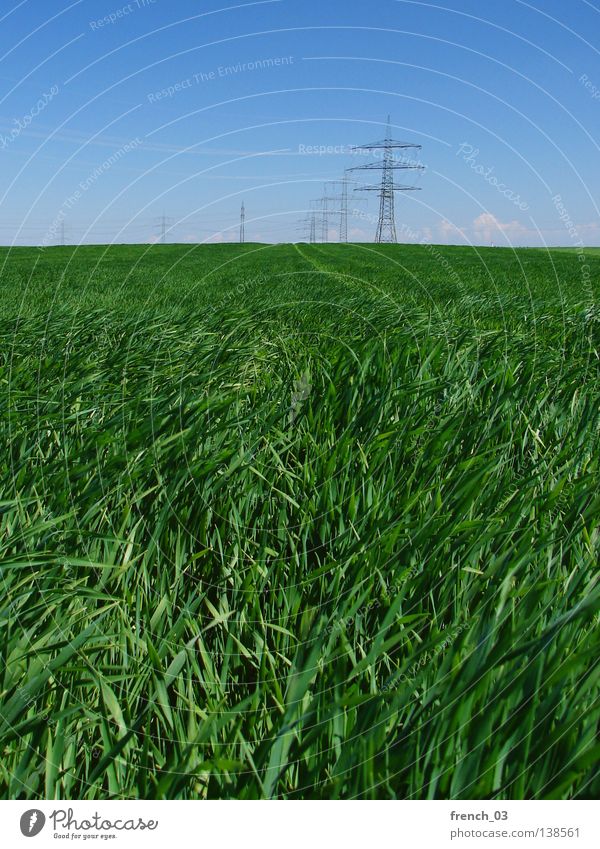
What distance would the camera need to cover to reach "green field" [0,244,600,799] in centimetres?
116

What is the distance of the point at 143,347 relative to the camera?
12.3 ft

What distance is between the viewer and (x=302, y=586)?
1732 millimetres

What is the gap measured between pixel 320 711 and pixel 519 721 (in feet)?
1.18

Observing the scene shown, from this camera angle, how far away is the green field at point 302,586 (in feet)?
3.79

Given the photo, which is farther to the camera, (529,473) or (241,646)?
(529,473)

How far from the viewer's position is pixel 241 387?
124 inches

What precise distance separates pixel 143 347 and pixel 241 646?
254 cm
